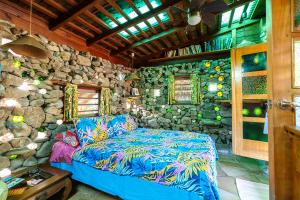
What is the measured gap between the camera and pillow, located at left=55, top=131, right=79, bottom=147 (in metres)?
2.30

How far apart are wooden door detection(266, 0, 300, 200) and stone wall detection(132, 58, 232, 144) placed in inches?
100

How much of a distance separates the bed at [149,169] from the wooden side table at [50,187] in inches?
8.5

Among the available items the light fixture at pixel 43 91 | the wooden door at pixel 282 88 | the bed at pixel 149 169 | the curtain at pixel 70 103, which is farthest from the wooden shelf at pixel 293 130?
the light fixture at pixel 43 91

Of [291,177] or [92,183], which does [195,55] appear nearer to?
[291,177]

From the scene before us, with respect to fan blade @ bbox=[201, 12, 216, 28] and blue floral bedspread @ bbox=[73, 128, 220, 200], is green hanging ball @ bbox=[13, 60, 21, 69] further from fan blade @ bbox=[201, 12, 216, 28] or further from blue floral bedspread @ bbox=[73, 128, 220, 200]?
fan blade @ bbox=[201, 12, 216, 28]

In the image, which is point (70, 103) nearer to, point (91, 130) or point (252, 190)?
point (91, 130)

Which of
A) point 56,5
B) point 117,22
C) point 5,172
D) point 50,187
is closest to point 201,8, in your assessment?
point 117,22

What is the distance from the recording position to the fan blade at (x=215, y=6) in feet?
6.62

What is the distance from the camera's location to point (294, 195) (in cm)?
124

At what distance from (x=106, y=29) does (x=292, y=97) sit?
10.3ft

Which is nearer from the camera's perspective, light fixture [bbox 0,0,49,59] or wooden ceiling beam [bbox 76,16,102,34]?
light fixture [bbox 0,0,49,59]

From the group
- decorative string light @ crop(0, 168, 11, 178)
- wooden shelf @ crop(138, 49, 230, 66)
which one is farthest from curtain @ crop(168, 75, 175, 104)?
decorative string light @ crop(0, 168, 11, 178)

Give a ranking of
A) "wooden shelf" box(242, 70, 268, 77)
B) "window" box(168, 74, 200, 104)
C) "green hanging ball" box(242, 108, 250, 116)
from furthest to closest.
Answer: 1. "window" box(168, 74, 200, 104)
2. "green hanging ball" box(242, 108, 250, 116)
3. "wooden shelf" box(242, 70, 268, 77)

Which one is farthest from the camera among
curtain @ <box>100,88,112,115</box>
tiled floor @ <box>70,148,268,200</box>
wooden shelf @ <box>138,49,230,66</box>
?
wooden shelf @ <box>138,49,230,66</box>
